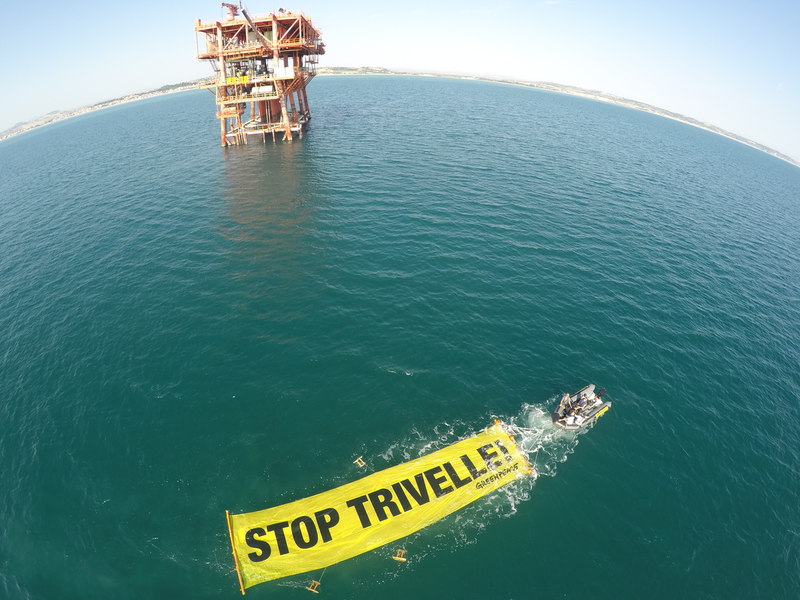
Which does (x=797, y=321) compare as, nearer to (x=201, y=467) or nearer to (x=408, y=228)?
(x=408, y=228)

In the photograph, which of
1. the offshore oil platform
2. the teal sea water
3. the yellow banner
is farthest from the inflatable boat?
the offshore oil platform

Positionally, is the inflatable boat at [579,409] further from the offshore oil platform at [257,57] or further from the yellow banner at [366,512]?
the offshore oil platform at [257,57]

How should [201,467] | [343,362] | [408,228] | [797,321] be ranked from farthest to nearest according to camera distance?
[408,228], [797,321], [343,362], [201,467]

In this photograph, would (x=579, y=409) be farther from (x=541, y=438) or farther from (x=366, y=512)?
(x=366, y=512)

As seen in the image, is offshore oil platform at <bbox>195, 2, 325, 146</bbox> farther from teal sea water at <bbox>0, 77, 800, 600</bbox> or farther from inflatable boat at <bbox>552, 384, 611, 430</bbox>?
inflatable boat at <bbox>552, 384, 611, 430</bbox>

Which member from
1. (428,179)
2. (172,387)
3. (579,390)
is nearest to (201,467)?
(172,387)
